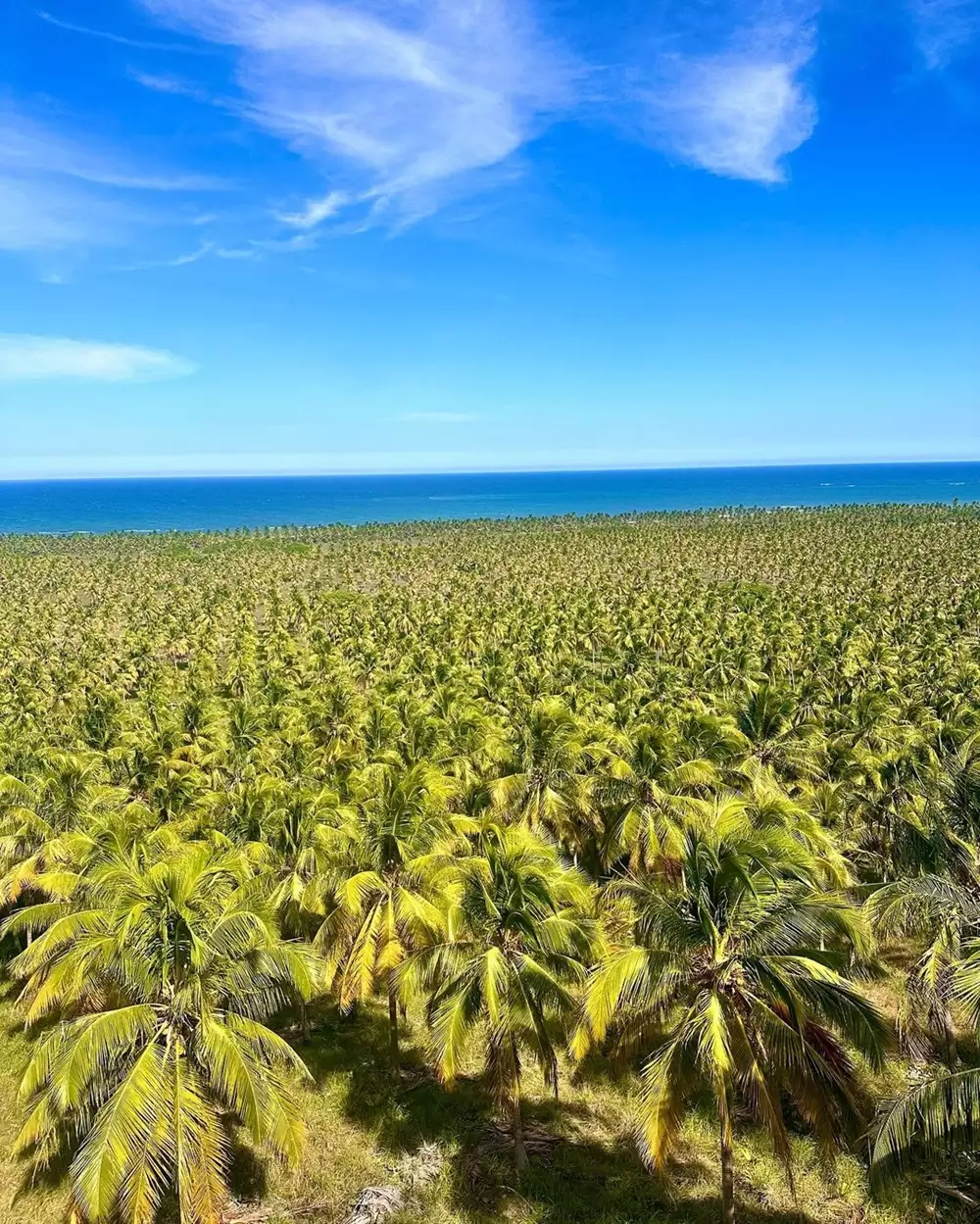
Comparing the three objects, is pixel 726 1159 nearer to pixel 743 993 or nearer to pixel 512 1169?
pixel 743 993

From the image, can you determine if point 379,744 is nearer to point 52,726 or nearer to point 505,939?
point 505,939

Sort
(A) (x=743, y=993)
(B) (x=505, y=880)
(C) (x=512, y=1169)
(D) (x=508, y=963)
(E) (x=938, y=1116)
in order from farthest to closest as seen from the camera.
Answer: (C) (x=512, y=1169)
(B) (x=505, y=880)
(D) (x=508, y=963)
(A) (x=743, y=993)
(E) (x=938, y=1116)

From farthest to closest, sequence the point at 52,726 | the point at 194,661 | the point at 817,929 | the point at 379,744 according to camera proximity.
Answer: the point at 194,661 < the point at 52,726 < the point at 379,744 < the point at 817,929

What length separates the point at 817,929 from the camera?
1369cm

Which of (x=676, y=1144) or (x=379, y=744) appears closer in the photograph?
(x=676, y=1144)

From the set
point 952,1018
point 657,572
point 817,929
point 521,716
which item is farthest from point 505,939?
point 657,572

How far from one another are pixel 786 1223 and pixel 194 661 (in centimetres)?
5306

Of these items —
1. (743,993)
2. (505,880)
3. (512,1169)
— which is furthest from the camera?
(512,1169)

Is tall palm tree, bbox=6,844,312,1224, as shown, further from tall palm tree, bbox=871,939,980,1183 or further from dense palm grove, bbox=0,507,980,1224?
tall palm tree, bbox=871,939,980,1183

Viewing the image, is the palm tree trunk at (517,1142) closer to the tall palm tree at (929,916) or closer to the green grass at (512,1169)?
the green grass at (512,1169)

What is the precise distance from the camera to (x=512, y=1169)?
60.4 ft

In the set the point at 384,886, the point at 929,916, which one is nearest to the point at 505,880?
the point at 384,886

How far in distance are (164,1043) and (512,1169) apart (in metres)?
9.47

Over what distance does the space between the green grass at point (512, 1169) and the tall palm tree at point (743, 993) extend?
12.5 feet
